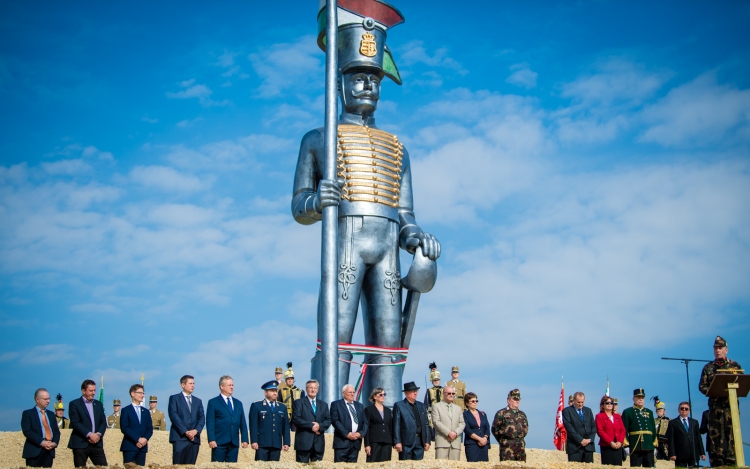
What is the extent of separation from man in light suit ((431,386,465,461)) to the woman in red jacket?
2.46m

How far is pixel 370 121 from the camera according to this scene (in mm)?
15234

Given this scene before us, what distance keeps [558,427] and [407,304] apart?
5.67 metres

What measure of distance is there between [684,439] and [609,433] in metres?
2.44

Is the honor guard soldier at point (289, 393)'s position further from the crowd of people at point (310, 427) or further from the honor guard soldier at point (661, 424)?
the honor guard soldier at point (661, 424)

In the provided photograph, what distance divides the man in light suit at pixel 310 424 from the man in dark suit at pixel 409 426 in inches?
38.3

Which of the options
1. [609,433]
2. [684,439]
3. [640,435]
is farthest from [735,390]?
[684,439]

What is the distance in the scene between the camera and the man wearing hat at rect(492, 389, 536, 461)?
10.7m

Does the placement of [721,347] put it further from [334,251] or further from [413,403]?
[334,251]

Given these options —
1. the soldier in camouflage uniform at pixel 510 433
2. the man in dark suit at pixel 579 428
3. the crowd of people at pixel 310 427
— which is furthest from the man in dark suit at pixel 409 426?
the man in dark suit at pixel 579 428

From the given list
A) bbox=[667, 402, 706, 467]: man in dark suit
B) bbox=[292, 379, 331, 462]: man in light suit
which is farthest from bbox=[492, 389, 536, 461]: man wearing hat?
bbox=[667, 402, 706, 467]: man in dark suit

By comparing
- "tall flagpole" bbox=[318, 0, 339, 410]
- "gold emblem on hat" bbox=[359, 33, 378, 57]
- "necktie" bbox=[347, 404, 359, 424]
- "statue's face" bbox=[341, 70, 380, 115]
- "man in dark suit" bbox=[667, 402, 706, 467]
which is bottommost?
"man in dark suit" bbox=[667, 402, 706, 467]

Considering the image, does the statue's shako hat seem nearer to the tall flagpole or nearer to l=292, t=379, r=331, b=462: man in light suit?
the tall flagpole

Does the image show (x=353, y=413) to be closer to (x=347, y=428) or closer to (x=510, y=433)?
(x=347, y=428)

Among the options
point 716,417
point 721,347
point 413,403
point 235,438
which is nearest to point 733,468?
point 716,417
